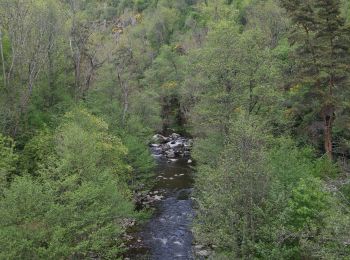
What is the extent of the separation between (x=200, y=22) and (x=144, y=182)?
2849 inches

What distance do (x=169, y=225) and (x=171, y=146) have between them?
29.0 meters

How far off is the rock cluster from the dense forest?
5.01m

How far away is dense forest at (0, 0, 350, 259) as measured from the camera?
1717cm

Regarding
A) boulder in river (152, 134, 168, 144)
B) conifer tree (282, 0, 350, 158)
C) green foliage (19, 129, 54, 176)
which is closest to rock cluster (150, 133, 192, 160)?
boulder in river (152, 134, 168, 144)

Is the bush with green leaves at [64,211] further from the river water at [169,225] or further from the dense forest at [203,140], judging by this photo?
the river water at [169,225]

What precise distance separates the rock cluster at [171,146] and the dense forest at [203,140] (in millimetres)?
5009

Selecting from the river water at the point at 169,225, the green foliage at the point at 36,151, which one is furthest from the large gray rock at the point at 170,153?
the green foliage at the point at 36,151

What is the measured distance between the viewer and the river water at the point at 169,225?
81.8ft

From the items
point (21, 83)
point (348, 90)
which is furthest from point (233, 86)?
point (21, 83)

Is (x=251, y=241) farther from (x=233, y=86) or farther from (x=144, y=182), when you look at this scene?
Answer: (x=144, y=182)

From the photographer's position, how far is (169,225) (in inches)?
1153

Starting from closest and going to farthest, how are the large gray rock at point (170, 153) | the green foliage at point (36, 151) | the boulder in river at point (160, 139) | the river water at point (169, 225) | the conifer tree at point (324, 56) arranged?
the river water at point (169, 225), the green foliage at point (36, 151), the conifer tree at point (324, 56), the large gray rock at point (170, 153), the boulder in river at point (160, 139)

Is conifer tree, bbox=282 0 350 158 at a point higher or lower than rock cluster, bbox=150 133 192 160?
higher

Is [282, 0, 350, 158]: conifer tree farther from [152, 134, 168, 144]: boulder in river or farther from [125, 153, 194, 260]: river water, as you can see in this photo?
[152, 134, 168, 144]: boulder in river
